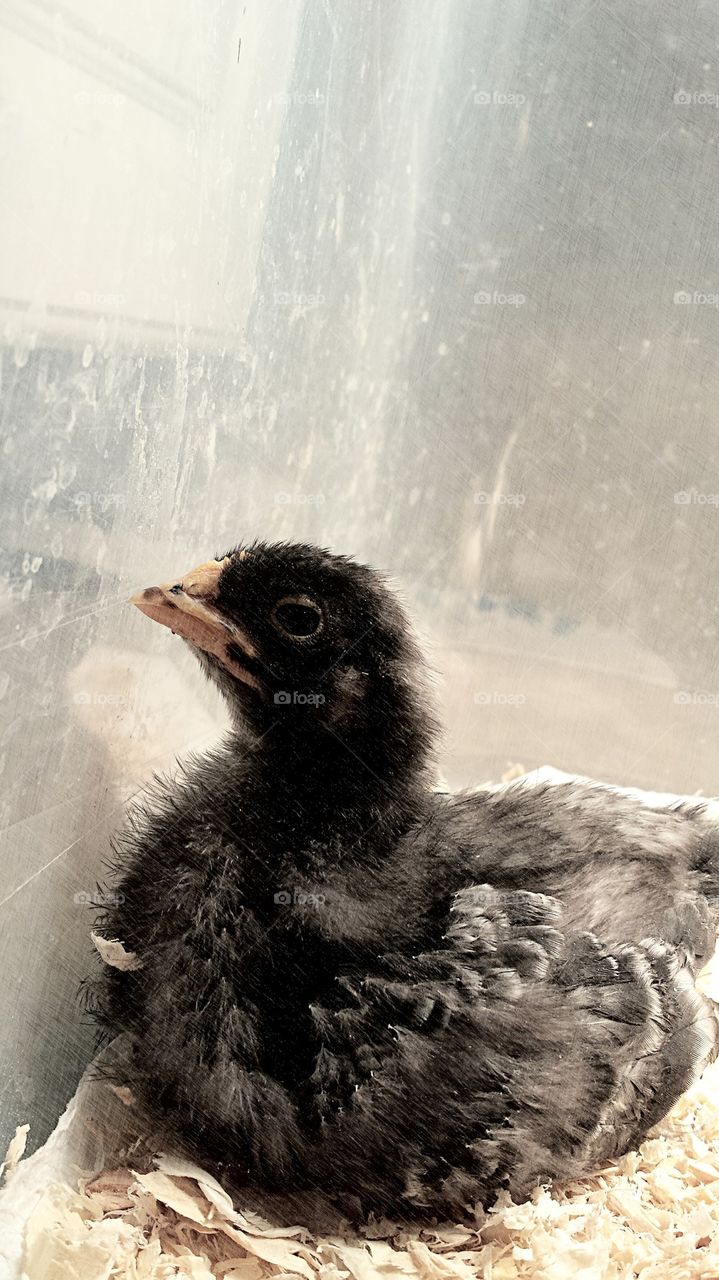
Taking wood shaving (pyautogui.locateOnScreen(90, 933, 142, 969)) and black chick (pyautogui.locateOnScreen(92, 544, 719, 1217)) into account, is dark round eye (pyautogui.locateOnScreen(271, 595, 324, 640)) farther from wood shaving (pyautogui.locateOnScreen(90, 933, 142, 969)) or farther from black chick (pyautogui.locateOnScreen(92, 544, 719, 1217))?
wood shaving (pyautogui.locateOnScreen(90, 933, 142, 969))

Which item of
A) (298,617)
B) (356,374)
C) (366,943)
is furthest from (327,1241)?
(356,374)

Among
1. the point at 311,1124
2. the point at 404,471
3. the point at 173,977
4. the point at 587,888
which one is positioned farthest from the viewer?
the point at 404,471

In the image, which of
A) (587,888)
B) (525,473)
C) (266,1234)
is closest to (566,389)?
(525,473)

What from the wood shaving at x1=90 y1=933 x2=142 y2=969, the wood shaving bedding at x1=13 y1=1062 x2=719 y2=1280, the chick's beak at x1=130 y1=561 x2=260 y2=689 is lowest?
the wood shaving bedding at x1=13 y1=1062 x2=719 y2=1280

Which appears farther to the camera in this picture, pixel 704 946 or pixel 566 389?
pixel 566 389

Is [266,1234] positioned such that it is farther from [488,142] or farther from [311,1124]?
[488,142]

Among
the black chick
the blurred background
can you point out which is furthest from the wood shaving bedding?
the blurred background

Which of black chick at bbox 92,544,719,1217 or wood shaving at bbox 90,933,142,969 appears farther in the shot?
wood shaving at bbox 90,933,142,969
